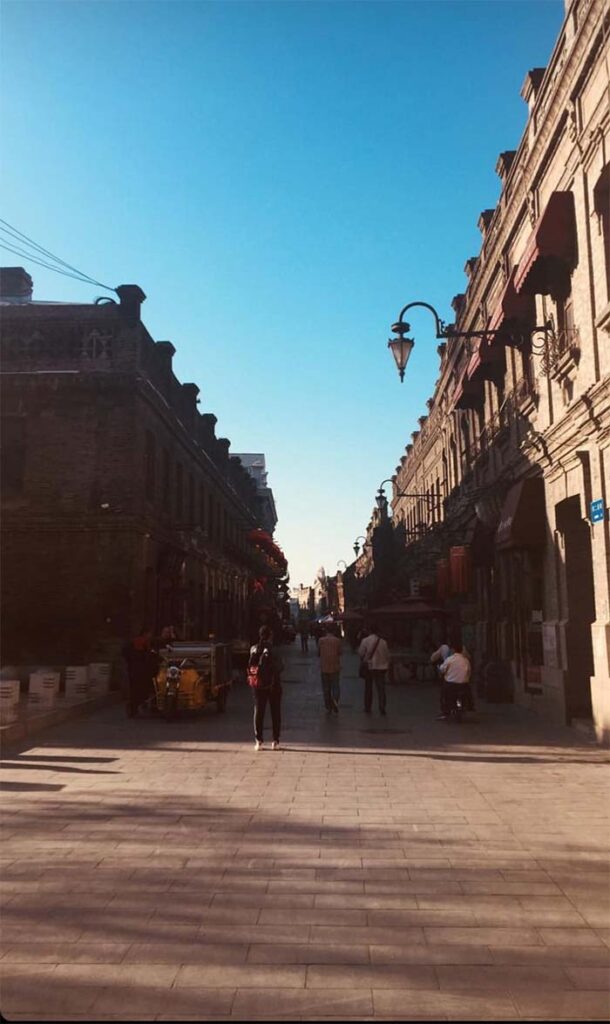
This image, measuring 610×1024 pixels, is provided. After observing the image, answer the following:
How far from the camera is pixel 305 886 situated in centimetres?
566

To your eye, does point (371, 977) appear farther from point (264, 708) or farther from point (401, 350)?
point (401, 350)

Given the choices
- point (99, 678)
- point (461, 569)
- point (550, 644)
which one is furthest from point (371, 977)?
point (461, 569)

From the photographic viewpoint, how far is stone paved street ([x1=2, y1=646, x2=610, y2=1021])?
4008mm

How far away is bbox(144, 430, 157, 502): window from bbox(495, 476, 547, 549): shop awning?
10.9 m

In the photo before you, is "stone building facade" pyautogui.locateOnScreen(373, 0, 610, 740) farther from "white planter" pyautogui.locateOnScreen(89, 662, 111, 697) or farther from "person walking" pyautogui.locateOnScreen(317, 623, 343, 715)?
"white planter" pyautogui.locateOnScreen(89, 662, 111, 697)

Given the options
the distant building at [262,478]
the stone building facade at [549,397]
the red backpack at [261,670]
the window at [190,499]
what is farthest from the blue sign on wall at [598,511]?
the distant building at [262,478]

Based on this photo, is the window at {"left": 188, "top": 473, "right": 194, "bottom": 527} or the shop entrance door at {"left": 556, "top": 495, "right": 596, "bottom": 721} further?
the window at {"left": 188, "top": 473, "right": 194, "bottom": 527}

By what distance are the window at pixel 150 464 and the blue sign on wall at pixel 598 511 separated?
1362 centimetres

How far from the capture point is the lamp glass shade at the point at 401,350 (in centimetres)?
1414

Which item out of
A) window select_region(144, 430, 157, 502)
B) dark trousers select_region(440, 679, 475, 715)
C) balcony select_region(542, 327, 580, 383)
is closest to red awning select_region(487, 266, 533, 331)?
balcony select_region(542, 327, 580, 383)

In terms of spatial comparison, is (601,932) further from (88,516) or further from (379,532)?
(379,532)

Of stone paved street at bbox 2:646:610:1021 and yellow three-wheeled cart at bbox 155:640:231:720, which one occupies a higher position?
yellow three-wheeled cart at bbox 155:640:231:720

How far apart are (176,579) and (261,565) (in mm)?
27493

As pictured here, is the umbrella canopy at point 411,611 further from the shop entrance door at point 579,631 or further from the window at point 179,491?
the shop entrance door at point 579,631
